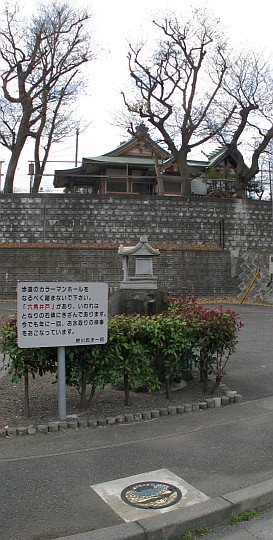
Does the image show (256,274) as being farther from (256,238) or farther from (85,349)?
(85,349)

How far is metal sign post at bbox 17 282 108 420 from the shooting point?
5.12m

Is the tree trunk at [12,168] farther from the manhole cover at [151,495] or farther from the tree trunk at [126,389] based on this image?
the manhole cover at [151,495]

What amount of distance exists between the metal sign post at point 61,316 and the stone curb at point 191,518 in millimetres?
2258

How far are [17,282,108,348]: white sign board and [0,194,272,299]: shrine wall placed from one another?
14614 mm

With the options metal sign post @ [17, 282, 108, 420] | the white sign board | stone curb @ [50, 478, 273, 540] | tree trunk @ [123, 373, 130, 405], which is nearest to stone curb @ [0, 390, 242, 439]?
metal sign post @ [17, 282, 108, 420]

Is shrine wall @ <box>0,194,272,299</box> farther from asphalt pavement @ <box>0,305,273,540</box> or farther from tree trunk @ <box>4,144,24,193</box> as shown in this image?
asphalt pavement @ <box>0,305,273,540</box>

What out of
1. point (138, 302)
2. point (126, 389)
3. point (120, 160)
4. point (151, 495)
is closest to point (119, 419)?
point (126, 389)

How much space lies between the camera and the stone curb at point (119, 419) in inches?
204

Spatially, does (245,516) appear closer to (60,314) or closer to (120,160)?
(60,314)

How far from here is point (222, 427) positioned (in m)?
5.43

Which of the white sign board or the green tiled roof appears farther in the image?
the green tiled roof

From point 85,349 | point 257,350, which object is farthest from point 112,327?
point 257,350

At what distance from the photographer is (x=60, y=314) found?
5.27m

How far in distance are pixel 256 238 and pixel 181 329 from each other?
18.2 meters
